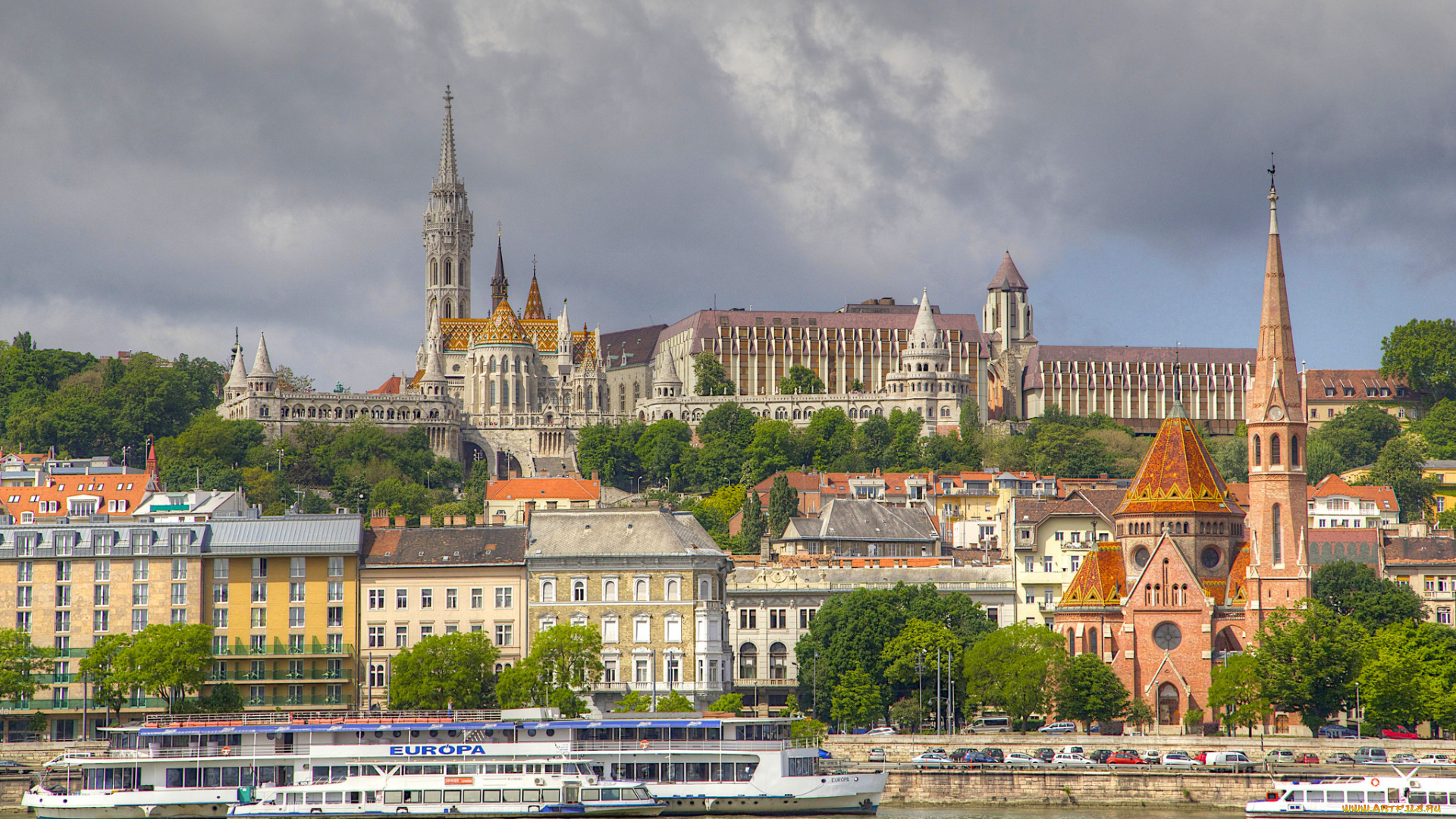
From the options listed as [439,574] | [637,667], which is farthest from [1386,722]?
[439,574]

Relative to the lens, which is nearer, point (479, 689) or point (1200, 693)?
point (479, 689)

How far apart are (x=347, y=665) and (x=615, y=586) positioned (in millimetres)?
12154

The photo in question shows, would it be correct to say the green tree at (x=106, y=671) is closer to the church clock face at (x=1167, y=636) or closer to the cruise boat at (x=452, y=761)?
the cruise boat at (x=452, y=761)

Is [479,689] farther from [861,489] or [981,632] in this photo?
[861,489]

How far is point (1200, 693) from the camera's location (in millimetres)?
112812

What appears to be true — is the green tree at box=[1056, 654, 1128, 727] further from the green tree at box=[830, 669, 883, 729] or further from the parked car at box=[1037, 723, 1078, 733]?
the green tree at box=[830, 669, 883, 729]

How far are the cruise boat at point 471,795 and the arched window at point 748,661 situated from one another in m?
39.2

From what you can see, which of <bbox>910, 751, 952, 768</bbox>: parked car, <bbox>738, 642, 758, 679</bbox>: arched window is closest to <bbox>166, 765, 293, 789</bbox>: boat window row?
<bbox>910, 751, 952, 768</bbox>: parked car

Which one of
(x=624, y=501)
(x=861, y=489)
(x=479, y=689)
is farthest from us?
(x=624, y=501)

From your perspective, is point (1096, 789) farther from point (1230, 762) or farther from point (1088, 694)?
point (1088, 694)

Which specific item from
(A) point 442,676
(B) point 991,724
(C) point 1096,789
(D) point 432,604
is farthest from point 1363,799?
(D) point 432,604

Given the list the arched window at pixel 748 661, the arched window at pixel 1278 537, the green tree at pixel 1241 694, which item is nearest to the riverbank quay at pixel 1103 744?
the green tree at pixel 1241 694

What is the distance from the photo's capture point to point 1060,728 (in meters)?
105

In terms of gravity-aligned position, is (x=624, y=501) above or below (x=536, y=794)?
above
